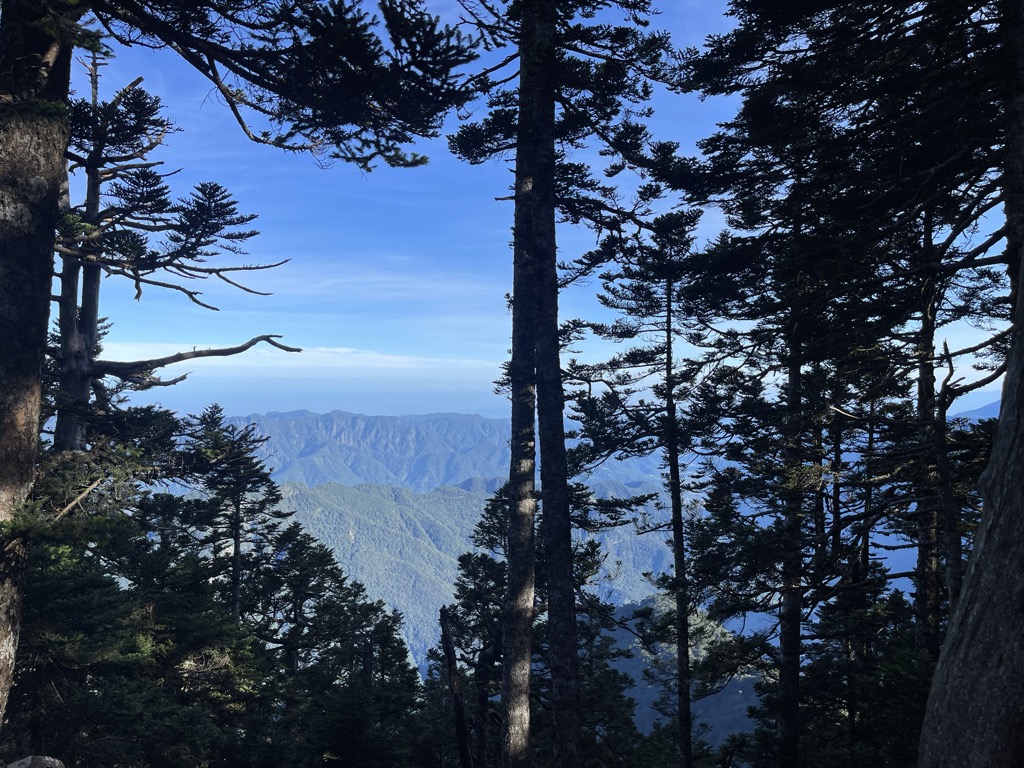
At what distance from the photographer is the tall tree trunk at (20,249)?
5.59 meters

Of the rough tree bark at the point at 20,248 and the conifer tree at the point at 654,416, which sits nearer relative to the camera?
the rough tree bark at the point at 20,248

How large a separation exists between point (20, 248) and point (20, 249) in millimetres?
10

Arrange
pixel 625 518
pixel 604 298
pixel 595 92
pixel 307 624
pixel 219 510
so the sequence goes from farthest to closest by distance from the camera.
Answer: pixel 307 624
pixel 219 510
pixel 604 298
pixel 625 518
pixel 595 92

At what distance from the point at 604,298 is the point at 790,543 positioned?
13.4 m

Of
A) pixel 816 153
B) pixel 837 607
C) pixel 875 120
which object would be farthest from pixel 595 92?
pixel 837 607

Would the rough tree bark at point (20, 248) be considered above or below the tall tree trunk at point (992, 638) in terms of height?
above

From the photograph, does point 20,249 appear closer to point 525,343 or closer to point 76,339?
point 525,343

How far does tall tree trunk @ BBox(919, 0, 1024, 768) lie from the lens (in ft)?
12.8

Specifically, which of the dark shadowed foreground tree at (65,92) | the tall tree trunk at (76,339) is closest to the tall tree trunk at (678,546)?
the dark shadowed foreground tree at (65,92)

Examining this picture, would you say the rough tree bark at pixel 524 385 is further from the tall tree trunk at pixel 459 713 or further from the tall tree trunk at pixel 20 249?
the tall tree trunk at pixel 20 249

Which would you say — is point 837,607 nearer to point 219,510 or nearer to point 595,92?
point 595,92

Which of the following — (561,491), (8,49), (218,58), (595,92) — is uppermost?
(595,92)

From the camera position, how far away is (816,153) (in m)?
8.02

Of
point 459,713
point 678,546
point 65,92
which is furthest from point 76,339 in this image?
point 678,546
